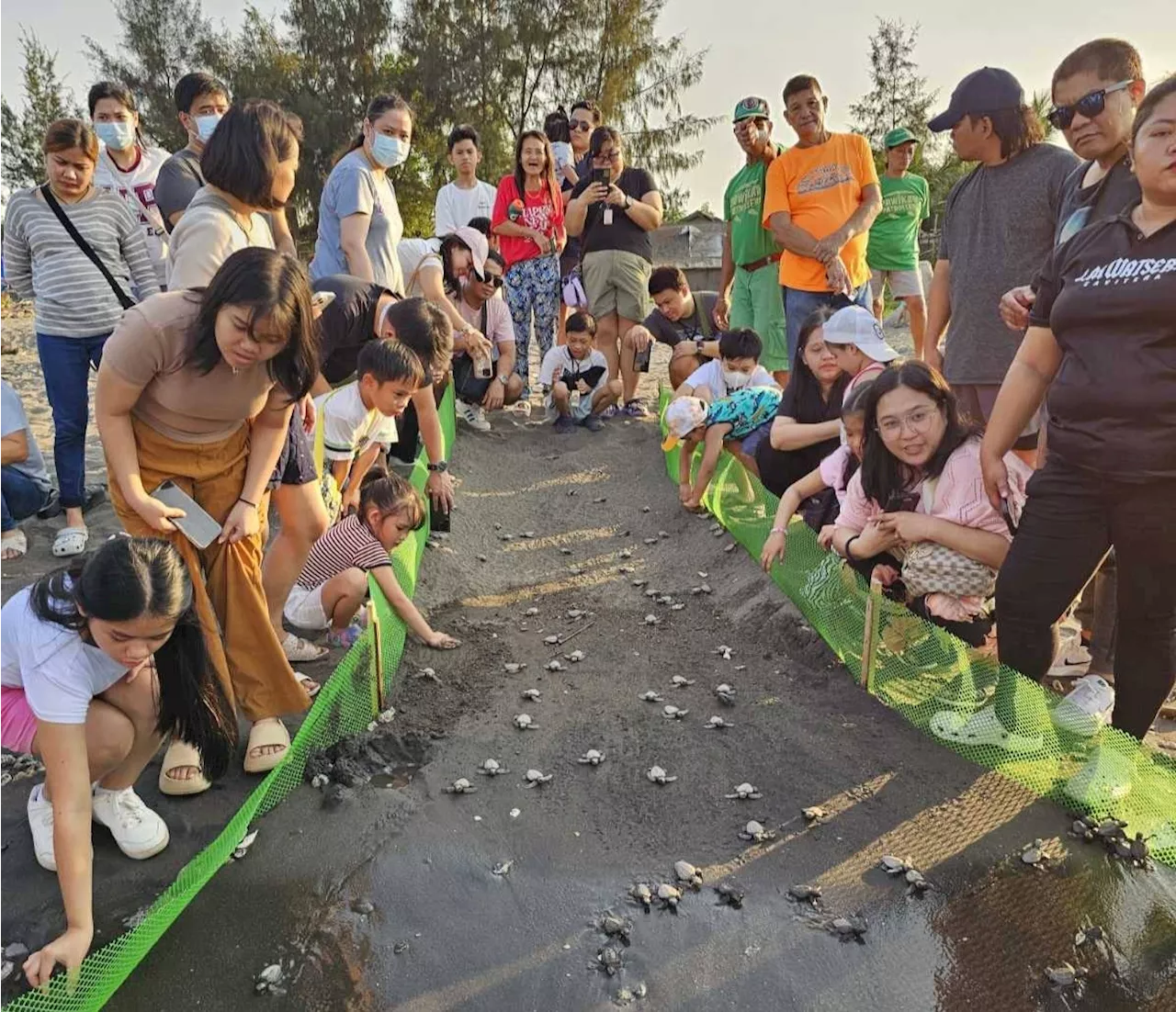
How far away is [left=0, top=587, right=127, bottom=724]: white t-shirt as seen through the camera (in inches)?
70.6

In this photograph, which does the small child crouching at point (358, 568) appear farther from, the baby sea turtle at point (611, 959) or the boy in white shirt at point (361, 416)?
the baby sea turtle at point (611, 959)

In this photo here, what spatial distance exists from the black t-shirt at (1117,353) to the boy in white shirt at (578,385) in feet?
13.5

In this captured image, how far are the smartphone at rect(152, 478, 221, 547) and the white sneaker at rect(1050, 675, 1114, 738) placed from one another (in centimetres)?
210

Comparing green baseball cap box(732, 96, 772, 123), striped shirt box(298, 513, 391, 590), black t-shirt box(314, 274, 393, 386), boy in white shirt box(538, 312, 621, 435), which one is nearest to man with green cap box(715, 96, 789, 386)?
green baseball cap box(732, 96, 772, 123)

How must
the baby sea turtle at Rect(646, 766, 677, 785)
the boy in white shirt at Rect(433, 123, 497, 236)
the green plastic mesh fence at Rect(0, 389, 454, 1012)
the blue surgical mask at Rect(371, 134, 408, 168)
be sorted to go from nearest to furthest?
1. the green plastic mesh fence at Rect(0, 389, 454, 1012)
2. the baby sea turtle at Rect(646, 766, 677, 785)
3. the blue surgical mask at Rect(371, 134, 408, 168)
4. the boy in white shirt at Rect(433, 123, 497, 236)

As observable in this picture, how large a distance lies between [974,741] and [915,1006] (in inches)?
33.3

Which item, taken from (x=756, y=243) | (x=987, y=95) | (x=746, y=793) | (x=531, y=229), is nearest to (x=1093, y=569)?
(x=746, y=793)

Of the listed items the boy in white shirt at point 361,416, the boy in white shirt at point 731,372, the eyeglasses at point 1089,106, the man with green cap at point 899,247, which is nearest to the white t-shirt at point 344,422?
the boy in white shirt at point 361,416

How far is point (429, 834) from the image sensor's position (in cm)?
224

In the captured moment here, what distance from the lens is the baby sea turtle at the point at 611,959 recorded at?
1831 millimetres

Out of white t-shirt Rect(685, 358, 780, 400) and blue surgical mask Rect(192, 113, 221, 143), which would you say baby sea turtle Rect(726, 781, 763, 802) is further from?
blue surgical mask Rect(192, 113, 221, 143)

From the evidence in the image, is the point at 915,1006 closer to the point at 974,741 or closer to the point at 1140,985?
the point at 1140,985

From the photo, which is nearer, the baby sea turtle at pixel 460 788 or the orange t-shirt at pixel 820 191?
the baby sea turtle at pixel 460 788

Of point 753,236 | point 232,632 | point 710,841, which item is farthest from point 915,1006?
point 753,236
